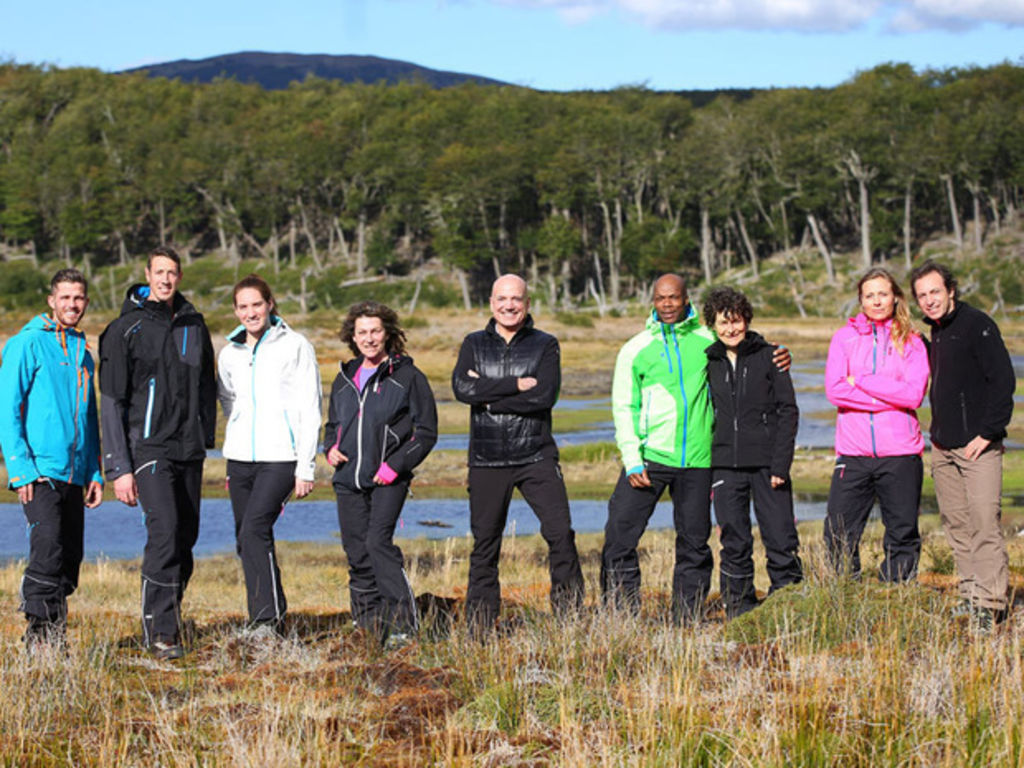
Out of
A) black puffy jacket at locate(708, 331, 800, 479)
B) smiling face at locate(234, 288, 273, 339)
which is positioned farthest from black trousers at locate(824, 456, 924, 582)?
smiling face at locate(234, 288, 273, 339)

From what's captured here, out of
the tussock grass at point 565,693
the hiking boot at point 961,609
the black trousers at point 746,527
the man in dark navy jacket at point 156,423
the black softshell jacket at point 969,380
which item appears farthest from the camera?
the black trousers at point 746,527

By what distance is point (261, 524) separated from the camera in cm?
749

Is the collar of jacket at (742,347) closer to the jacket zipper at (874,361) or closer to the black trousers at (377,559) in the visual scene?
the jacket zipper at (874,361)

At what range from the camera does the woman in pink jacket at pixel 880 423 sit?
7.93 m

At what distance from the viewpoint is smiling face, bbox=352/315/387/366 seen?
7.76 meters

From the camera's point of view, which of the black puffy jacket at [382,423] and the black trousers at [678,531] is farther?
the black trousers at [678,531]

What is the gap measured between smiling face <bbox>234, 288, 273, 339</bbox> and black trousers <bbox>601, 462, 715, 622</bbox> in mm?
2457

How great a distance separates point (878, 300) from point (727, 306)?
36.3 inches

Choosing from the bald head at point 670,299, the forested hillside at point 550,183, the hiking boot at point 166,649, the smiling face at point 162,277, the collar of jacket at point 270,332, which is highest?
the forested hillside at point 550,183

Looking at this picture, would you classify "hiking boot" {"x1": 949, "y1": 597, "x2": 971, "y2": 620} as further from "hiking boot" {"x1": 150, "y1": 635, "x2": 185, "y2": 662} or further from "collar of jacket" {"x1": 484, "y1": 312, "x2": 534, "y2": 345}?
"hiking boot" {"x1": 150, "y1": 635, "x2": 185, "y2": 662}

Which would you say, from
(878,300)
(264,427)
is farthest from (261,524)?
(878,300)

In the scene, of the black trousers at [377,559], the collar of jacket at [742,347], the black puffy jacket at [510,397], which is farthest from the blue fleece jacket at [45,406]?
the collar of jacket at [742,347]

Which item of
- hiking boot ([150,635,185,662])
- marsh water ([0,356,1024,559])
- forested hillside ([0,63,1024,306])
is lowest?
marsh water ([0,356,1024,559])

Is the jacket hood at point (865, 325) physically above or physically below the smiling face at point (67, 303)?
below
